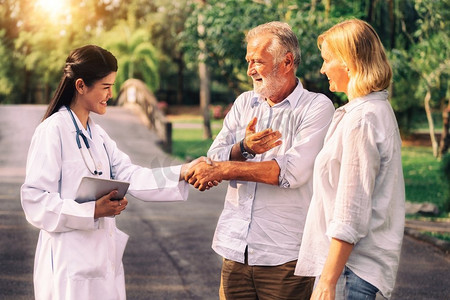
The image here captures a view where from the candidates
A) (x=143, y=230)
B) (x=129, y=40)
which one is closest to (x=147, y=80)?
(x=129, y=40)

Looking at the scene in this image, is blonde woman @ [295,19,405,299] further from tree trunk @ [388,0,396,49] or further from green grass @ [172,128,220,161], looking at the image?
green grass @ [172,128,220,161]

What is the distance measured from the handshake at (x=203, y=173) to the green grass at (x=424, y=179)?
30.7ft

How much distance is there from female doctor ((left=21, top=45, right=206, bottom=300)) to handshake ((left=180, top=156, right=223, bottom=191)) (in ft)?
1.44

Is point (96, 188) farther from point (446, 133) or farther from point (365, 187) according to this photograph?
point (446, 133)

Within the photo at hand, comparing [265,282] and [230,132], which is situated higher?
[230,132]

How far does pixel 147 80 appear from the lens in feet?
158

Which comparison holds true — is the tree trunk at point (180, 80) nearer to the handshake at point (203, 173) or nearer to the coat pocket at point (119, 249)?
the handshake at point (203, 173)

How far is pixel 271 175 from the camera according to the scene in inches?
134

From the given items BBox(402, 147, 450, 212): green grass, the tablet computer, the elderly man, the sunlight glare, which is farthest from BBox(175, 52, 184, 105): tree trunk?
the tablet computer

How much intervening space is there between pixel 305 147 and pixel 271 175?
21 centimetres

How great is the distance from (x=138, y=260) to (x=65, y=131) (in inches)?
205

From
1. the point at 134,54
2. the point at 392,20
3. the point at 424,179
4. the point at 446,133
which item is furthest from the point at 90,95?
the point at 134,54

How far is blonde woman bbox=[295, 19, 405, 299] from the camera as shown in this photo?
2.64 m

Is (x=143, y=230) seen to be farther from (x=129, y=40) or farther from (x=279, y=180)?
(x=129, y=40)
